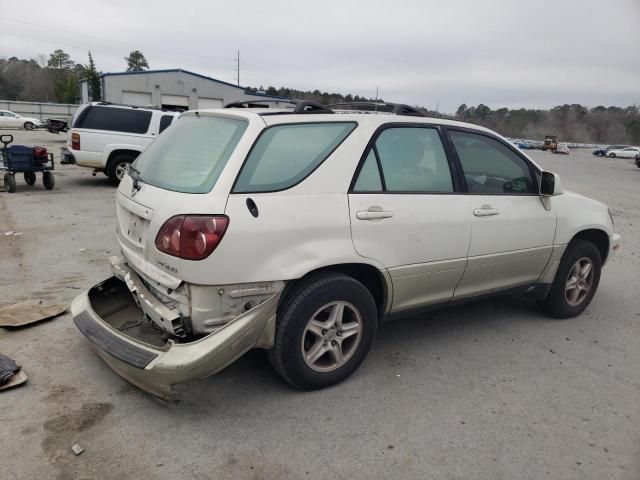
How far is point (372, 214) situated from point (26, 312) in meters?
3.05

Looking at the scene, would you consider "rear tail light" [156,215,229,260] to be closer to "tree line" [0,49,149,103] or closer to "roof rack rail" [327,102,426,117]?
"roof rack rail" [327,102,426,117]

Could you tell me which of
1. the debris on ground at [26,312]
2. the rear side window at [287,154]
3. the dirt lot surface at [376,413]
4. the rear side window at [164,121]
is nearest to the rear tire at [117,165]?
the rear side window at [164,121]

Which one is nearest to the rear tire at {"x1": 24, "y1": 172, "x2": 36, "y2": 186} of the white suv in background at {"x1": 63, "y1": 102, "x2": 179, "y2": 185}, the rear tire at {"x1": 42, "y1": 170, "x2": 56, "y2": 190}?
the rear tire at {"x1": 42, "y1": 170, "x2": 56, "y2": 190}

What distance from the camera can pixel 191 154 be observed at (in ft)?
10.4

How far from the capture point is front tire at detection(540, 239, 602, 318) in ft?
14.9

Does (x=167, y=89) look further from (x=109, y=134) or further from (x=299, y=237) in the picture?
(x=299, y=237)

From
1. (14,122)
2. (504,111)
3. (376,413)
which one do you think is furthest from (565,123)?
(376,413)

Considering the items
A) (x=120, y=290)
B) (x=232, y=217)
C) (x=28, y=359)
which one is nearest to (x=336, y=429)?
(x=232, y=217)

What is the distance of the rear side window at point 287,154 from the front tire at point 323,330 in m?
0.64

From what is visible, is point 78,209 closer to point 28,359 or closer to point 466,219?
point 28,359

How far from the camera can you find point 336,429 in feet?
Result: 9.32

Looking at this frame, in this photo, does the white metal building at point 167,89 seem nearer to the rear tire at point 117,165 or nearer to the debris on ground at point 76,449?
the rear tire at point 117,165

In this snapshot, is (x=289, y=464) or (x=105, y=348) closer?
(x=289, y=464)

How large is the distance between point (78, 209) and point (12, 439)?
7.00 meters
